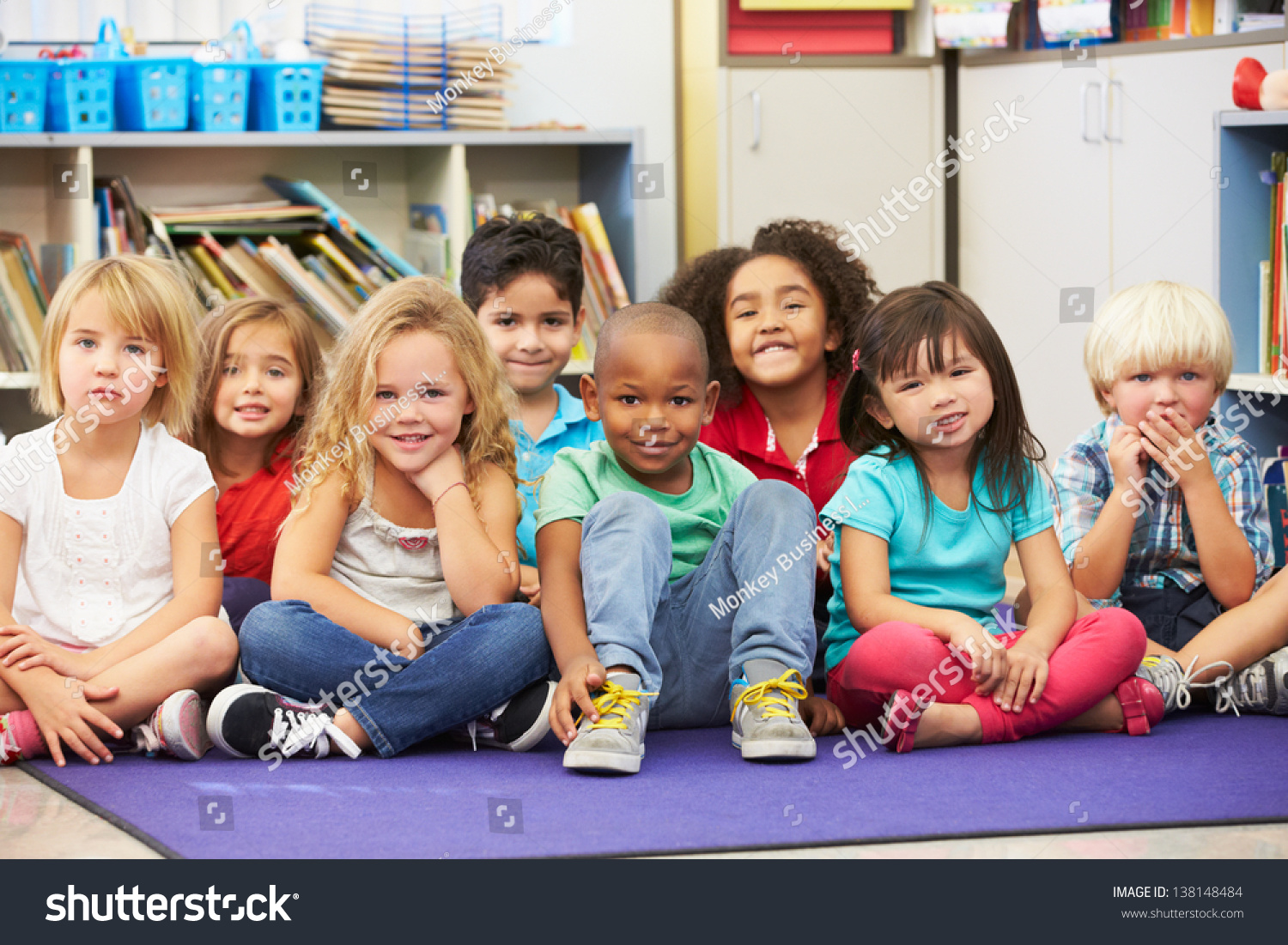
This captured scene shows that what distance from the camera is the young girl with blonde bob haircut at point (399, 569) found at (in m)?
1.34

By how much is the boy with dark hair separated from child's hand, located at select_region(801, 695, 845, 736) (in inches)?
20.6

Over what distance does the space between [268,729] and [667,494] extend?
19.5 inches

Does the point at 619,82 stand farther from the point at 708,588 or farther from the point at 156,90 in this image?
the point at 708,588

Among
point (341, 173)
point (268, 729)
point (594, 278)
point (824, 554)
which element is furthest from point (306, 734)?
point (341, 173)

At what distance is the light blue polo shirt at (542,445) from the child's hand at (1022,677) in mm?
617

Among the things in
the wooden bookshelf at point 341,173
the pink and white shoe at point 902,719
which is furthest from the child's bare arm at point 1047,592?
the wooden bookshelf at point 341,173

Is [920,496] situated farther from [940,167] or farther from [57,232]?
[57,232]

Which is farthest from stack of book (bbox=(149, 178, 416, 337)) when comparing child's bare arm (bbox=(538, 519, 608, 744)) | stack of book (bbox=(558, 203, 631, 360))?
child's bare arm (bbox=(538, 519, 608, 744))

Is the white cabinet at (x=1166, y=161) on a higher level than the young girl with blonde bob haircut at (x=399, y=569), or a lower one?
higher

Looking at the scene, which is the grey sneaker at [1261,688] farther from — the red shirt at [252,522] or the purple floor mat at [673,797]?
the red shirt at [252,522]

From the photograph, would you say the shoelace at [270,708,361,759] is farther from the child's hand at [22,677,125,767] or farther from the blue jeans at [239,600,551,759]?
the child's hand at [22,677,125,767]

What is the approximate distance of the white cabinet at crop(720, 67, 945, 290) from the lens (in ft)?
8.80

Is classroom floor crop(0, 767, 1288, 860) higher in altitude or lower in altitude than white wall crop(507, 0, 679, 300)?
lower

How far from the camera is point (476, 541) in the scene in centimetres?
143
